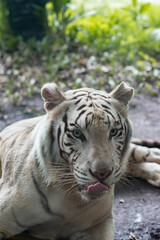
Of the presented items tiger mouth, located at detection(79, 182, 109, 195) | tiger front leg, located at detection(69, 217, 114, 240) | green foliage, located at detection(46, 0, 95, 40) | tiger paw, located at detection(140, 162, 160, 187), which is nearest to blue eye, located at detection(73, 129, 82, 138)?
tiger mouth, located at detection(79, 182, 109, 195)

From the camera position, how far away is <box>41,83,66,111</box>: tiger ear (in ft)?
8.55

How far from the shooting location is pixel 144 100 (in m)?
6.04

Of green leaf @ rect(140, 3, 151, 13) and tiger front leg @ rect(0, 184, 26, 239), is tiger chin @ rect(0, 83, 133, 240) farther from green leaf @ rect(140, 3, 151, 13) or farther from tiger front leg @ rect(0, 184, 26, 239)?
green leaf @ rect(140, 3, 151, 13)

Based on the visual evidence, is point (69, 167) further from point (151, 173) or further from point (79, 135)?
point (151, 173)

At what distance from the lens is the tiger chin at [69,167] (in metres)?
2.41

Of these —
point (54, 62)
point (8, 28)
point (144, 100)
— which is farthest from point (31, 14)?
point (144, 100)

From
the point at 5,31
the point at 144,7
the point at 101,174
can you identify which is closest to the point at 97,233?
the point at 101,174

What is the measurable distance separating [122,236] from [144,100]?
3.12m

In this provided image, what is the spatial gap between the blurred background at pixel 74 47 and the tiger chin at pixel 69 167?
127 inches

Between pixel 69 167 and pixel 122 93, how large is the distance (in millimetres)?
605

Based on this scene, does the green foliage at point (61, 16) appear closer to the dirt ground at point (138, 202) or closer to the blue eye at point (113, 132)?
the dirt ground at point (138, 202)

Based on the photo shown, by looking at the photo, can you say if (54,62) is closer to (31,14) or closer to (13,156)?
(31,14)

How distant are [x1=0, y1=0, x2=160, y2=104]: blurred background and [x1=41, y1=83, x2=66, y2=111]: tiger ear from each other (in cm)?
332

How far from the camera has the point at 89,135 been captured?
241 cm
